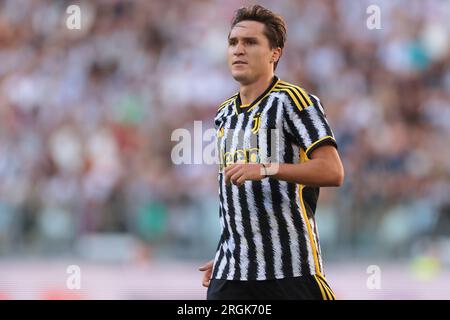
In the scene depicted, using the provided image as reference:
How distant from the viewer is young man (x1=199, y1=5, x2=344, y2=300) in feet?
15.9

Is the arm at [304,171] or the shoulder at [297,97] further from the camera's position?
the shoulder at [297,97]

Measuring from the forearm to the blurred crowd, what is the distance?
6.81 m

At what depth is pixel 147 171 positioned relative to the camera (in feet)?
41.0

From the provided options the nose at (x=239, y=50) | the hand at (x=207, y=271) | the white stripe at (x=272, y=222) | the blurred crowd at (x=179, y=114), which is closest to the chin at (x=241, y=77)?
the nose at (x=239, y=50)

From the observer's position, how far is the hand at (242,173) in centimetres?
443

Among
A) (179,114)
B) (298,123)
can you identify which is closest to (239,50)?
(298,123)

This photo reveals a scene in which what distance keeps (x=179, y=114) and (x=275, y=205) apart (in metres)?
8.41

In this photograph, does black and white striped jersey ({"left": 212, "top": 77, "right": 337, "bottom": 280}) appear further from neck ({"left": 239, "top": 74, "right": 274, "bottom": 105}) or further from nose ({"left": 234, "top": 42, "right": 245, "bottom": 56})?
nose ({"left": 234, "top": 42, "right": 245, "bottom": 56})

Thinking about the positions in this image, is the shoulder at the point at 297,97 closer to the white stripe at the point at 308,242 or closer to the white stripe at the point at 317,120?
the white stripe at the point at 317,120

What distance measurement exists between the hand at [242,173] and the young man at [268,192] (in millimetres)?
297

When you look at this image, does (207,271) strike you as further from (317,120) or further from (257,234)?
(317,120)

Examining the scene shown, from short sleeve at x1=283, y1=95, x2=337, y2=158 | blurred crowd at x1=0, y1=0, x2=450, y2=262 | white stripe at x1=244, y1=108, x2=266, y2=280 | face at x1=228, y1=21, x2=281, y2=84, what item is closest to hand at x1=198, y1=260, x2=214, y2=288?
white stripe at x1=244, y1=108, x2=266, y2=280

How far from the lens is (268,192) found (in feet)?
16.0
